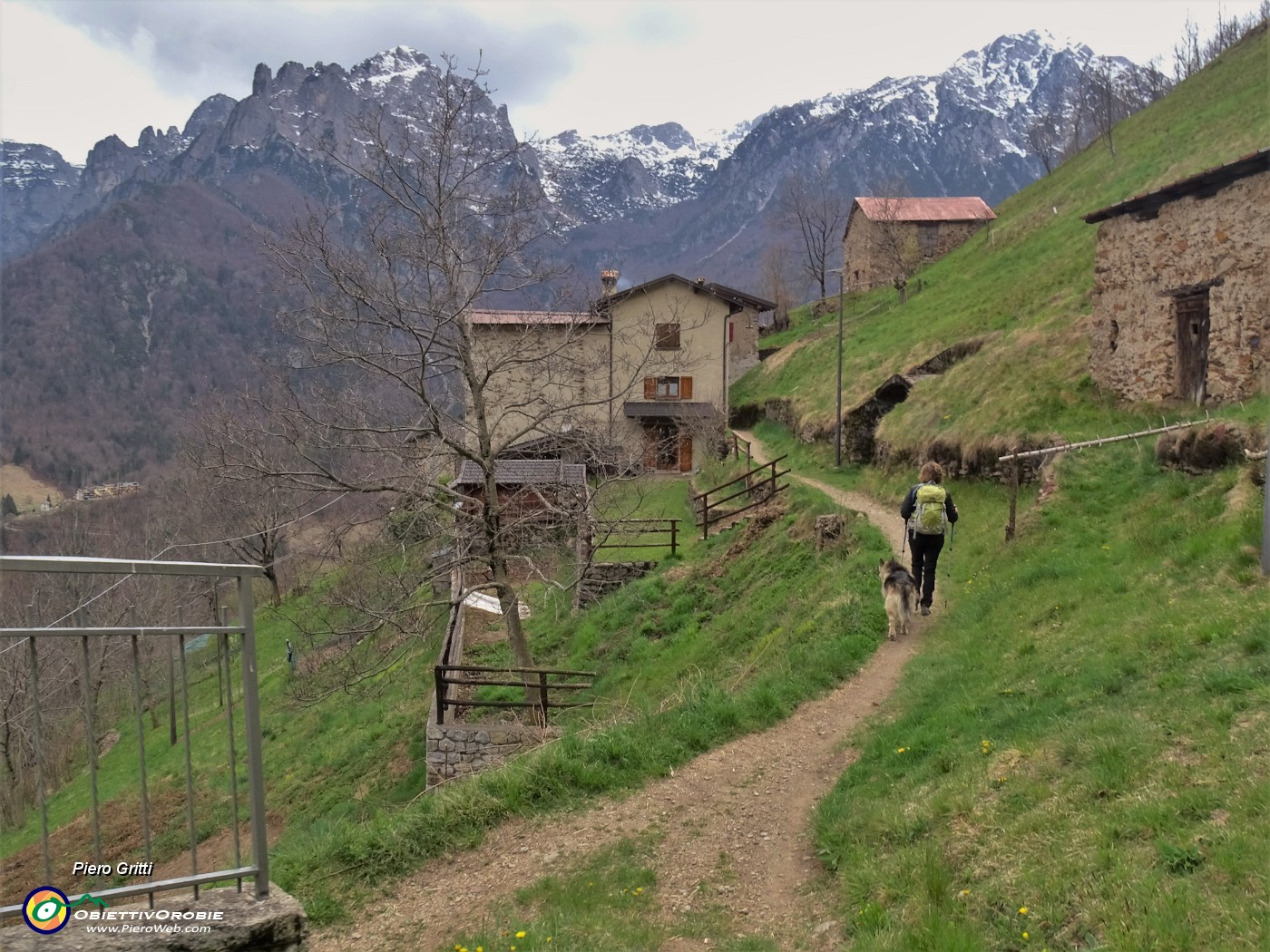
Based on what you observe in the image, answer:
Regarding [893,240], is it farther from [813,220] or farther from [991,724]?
[991,724]

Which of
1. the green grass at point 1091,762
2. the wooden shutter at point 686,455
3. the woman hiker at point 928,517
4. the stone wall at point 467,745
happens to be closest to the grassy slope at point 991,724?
the green grass at point 1091,762

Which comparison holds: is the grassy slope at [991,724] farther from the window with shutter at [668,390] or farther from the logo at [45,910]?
the window with shutter at [668,390]

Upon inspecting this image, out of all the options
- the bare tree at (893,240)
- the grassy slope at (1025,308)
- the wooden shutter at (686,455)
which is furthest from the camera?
the bare tree at (893,240)

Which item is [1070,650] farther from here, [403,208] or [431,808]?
[403,208]

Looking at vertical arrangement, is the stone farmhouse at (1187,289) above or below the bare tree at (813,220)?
below

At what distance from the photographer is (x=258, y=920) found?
12.5 feet

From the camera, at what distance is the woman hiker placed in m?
11.0

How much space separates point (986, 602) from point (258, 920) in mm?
9550

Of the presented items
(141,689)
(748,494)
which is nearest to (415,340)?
(141,689)

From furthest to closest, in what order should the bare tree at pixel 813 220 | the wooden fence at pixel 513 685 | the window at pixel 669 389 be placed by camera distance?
the bare tree at pixel 813 220
the window at pixel 669 389
the wooden fence at pixel 513 685

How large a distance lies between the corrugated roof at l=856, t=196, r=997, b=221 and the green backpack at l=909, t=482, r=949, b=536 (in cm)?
4741

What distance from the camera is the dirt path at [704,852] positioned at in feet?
19.1

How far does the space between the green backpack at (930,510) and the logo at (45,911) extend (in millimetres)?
9766

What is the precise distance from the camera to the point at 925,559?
11.5m
